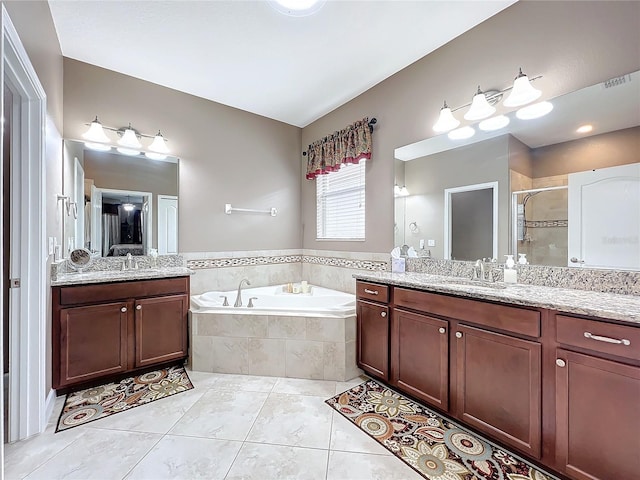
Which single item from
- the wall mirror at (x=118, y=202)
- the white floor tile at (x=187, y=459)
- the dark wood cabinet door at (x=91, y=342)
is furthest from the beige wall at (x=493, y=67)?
the dark wood cabinet door at (x=91, y=342)

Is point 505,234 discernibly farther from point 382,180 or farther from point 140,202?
point 140,202

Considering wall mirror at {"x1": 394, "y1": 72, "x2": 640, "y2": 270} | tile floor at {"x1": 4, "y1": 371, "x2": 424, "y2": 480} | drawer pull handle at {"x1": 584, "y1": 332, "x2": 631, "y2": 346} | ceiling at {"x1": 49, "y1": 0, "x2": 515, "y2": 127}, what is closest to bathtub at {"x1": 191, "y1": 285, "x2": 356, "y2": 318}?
tile floor at {"x1": 4, "y1": 371, "x2": 424, "y2": 480}

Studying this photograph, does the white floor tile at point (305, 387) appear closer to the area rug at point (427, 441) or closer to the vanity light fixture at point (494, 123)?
the area rug at point (427, 441)

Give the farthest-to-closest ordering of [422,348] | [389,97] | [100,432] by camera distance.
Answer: [389,97], [422,348], [100,432]

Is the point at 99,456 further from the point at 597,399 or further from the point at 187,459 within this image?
the point at 597,399

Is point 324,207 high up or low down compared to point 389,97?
down

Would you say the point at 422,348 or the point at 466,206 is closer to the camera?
the point at 422,348

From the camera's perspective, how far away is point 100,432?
1783 millimetres

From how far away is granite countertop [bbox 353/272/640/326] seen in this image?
1271mm

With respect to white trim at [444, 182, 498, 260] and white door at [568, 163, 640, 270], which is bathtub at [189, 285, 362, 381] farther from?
white door at [568, 163, 640, 270]

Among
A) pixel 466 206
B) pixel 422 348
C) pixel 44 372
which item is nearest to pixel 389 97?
pixel 466 206

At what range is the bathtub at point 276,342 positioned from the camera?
→ 2.47 metres

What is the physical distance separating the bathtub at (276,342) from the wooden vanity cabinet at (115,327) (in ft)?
0.66

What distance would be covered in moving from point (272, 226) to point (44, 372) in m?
2.47
